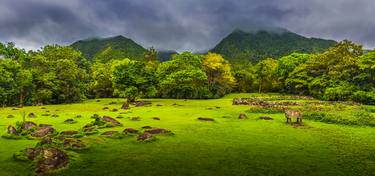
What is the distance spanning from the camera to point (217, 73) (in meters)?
92.6

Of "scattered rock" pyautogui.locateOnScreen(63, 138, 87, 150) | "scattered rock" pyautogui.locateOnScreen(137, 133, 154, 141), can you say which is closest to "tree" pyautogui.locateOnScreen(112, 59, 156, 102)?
"scattered rock" pyautogui.locateOnScreen(137, 133, 154, 141)

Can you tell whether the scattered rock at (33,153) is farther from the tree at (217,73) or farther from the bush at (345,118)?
the tree at (217,73)

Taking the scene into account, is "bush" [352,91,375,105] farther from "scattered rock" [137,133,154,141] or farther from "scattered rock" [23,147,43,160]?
"scattered rock" [23,147,43,160]

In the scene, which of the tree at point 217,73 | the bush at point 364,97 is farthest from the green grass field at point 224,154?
the tree at point 217,73

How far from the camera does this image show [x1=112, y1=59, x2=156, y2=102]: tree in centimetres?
6656

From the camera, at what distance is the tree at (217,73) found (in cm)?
8800

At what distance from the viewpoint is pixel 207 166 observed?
54.6 ft

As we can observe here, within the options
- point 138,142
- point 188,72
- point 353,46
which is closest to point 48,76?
point 188,72

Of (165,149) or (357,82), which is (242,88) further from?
(165,149)

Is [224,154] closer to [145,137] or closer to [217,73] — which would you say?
[145,137]

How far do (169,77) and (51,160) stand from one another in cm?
5854

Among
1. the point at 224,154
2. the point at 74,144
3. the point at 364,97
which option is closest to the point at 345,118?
the point at 224,154

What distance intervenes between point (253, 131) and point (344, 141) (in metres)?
6.86

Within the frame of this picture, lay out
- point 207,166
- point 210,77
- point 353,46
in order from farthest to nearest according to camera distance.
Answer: point 210,77 < point 353,46 < point 207,166
